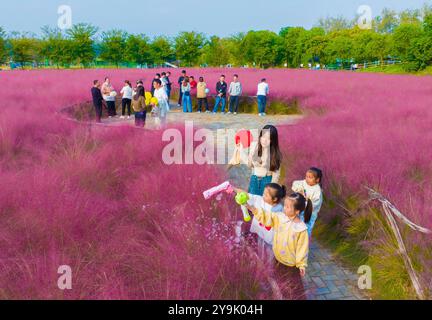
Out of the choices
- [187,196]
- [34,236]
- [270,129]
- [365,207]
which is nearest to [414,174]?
[365,207]

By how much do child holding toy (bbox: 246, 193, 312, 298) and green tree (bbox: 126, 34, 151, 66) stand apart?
1930 inches

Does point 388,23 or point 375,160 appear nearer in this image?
point 375,160

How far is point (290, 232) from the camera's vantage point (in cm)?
299

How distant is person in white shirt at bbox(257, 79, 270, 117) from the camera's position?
1295 cm

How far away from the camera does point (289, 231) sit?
3.00 m

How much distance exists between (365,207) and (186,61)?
161 ft

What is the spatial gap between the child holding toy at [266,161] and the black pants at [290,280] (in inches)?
48.5

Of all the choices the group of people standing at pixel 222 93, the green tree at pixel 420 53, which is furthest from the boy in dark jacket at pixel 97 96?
the green tree at pixel 420 53

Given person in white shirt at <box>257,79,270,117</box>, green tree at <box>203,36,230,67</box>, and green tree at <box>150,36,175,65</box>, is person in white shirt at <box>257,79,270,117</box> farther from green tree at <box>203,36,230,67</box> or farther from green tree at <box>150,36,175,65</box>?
green tree at <box>203,36,230,67</box>

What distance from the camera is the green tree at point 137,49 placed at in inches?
1886

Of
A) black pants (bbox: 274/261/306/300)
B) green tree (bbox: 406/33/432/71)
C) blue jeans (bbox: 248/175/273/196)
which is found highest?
green tree (bbox: 406/33/432/71)

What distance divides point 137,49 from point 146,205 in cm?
4859

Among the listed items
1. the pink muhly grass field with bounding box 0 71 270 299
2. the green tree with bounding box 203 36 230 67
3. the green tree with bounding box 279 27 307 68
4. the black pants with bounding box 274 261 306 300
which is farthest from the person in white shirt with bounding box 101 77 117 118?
the green tree with bounding box 279 27 307 68

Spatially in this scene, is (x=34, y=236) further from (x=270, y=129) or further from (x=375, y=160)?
(x=375, y=160)
